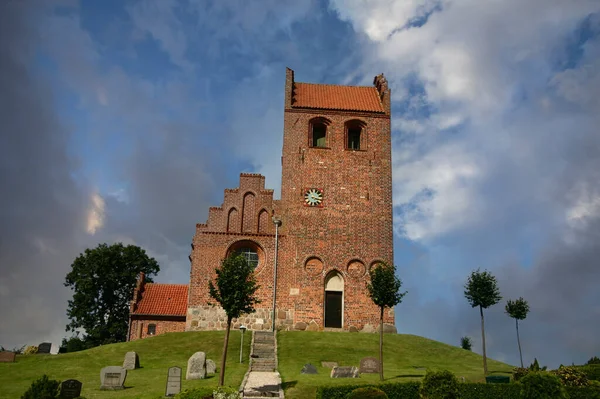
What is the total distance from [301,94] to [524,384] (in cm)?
2998

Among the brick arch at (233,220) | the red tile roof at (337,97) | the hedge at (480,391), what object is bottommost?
the hedge at (480,391)

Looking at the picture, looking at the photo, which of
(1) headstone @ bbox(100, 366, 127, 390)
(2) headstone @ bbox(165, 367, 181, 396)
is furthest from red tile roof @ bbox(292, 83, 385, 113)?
(2) headstone @ bbox(165, 367, 181, 396)

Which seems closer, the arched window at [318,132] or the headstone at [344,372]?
the headstone at [344,372]

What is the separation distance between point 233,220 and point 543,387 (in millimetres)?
25141

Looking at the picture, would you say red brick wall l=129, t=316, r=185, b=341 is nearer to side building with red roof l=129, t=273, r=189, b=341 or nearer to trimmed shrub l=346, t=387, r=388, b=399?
side building with red roof l=129, t=273, r=189, b=341

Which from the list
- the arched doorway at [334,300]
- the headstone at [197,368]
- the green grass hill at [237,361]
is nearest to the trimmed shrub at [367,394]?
the green grass hill at [237,361]

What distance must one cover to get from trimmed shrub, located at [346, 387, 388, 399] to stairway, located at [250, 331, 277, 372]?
958 cm

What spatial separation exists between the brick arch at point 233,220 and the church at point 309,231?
0.08m

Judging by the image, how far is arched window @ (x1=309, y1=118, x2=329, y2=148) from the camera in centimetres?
4308

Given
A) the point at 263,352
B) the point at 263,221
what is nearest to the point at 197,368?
the point at 263,352

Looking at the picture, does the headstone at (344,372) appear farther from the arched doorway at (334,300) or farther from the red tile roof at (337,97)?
the red tile roof at (337,97)

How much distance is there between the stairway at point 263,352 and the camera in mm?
28741

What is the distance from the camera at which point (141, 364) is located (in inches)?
1163

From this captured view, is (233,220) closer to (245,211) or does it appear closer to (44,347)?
(245,211)
